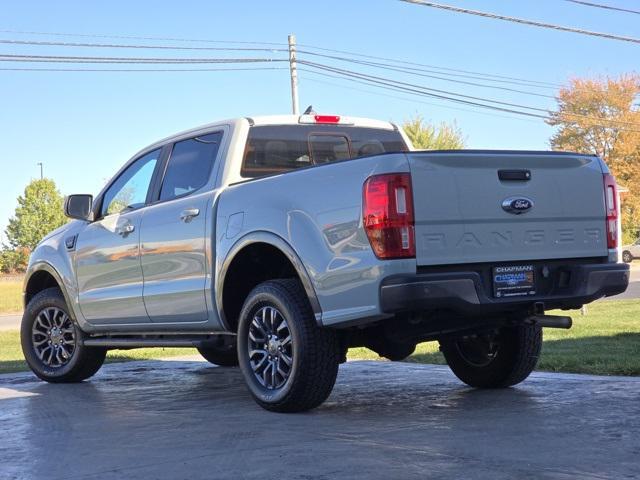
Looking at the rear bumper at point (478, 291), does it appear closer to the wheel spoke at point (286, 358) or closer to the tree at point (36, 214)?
the wheel spoke at point (286, 358)

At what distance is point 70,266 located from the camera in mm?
8875

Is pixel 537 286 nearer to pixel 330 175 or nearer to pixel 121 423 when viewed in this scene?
pixel 330 175

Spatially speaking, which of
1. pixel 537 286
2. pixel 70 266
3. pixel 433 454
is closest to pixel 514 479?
pixel 433 454

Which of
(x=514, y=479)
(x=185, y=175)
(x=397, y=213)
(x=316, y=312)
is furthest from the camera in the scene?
(x=185, y=175)

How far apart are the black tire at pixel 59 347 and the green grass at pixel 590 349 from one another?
2.93 meters

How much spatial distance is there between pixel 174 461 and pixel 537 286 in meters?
2.55

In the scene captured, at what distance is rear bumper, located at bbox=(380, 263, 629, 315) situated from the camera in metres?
5.68

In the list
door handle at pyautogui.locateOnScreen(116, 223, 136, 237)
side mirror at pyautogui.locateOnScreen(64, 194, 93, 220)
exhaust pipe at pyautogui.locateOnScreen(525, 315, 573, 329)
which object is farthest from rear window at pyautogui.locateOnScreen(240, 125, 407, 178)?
side mirror at pyautogui.locateOnScreen(64, 194, 93, 220)

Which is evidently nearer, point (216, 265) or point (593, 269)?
point (593, 269)

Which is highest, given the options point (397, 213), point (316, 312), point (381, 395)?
point (397, 213)

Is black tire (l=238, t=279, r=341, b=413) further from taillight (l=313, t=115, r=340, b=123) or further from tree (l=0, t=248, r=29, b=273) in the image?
tree (l=0, t=248, r=29, b=273)

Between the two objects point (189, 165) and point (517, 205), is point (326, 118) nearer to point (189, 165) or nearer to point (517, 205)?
point (189, 165)

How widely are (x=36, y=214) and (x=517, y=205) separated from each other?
84.5 m

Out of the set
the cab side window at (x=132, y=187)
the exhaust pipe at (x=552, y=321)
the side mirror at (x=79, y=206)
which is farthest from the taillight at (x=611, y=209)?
the side mirror at (x=79, y=206)
